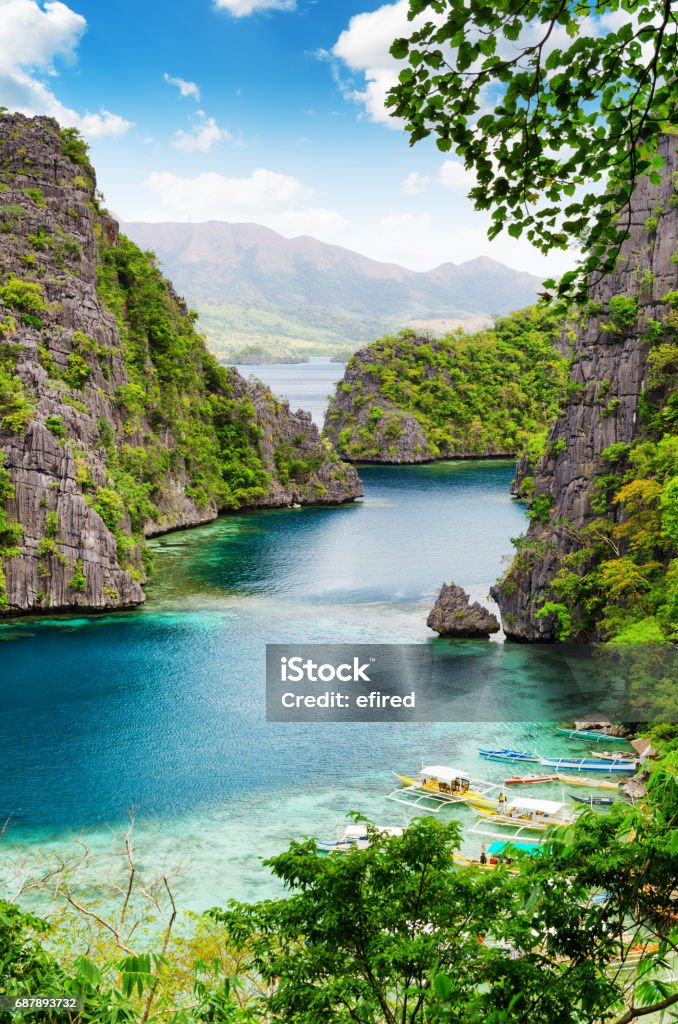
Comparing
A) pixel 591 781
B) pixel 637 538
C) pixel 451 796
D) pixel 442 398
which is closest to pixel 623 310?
pixel 637 538

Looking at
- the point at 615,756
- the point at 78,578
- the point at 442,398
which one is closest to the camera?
the point at 615,756

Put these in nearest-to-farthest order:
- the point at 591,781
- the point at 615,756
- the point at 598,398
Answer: the point at 591,781, the point at 615,756, the point at 598,398

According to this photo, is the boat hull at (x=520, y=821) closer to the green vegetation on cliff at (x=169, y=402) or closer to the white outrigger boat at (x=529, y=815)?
the white outrigger boat at (x=529, y=815)

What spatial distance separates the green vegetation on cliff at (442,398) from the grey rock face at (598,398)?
6731cm

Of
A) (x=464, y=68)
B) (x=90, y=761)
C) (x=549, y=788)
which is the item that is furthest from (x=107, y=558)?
(x=464, y=68)

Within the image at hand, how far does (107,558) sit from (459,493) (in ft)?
139

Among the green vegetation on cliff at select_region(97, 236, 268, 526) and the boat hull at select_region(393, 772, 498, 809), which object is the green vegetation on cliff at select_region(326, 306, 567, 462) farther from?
the boat hull at select_region(393, 772, 498, 809)

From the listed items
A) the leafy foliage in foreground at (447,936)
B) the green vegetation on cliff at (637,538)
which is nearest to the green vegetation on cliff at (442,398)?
the green vegetation on cliff at (637,538)

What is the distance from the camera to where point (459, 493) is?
79.2 metres

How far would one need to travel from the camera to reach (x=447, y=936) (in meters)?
8.05

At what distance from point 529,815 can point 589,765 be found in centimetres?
398

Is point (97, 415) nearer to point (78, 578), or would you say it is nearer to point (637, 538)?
point (78, 578)

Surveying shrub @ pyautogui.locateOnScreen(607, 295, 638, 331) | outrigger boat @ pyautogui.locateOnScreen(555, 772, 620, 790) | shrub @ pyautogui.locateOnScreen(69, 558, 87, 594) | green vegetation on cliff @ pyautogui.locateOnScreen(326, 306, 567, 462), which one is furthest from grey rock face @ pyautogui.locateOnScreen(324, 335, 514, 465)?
outrigger boat @ pyautogui.locateOnScreen(555, 772, 620, 790)

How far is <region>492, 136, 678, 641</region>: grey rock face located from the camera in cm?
3319
